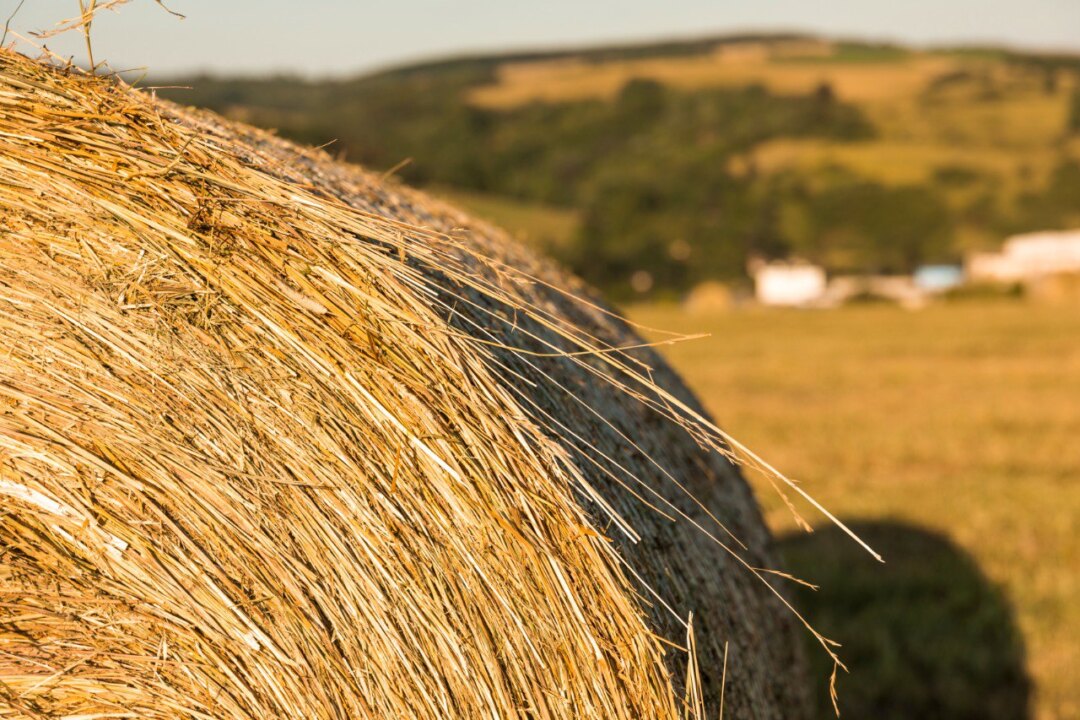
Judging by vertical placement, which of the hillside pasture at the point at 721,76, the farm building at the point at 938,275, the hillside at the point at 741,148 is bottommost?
the farm building at the point at 938,275

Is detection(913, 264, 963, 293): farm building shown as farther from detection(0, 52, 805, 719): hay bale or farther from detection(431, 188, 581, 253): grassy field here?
detection(0, 52, 805, 719): hay bale

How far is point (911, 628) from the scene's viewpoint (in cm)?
592

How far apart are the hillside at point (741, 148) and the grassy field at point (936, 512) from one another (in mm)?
26066

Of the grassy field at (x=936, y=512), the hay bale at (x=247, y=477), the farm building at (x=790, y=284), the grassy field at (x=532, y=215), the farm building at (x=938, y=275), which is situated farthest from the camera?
the grassy field at (x=532, y=215)

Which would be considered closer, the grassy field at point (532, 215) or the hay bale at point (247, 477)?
the hay bale at point (247, 477)

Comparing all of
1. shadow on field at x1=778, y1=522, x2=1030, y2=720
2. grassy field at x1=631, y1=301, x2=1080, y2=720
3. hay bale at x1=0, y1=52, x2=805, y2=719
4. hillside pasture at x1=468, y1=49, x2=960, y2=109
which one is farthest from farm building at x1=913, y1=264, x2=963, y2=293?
hay bale at x1=0, y1=52, x2=805, y2=719

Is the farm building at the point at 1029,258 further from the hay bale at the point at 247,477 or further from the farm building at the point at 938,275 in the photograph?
the hay bale at the point at 247,477

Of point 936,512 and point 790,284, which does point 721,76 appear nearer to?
point 790,284

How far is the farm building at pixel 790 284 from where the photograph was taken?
50.8 meters

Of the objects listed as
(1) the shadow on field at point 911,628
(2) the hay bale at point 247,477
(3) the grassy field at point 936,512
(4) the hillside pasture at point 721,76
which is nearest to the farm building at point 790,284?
(3) the grassy field at point 936,512

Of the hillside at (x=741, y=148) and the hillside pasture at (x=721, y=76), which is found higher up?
the hillside pasture at (x=721, y=76)

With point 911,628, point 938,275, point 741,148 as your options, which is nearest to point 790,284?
point 938,275

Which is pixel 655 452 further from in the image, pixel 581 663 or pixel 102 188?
pixel 102 188

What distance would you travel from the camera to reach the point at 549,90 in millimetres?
99938
